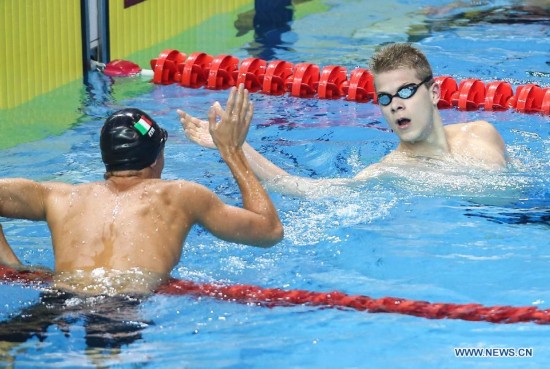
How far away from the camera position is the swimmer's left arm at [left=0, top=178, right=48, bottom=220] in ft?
12.2

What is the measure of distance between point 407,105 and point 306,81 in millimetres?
2729

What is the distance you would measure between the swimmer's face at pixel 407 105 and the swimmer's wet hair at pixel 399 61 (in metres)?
0.03

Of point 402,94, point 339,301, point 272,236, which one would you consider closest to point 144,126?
point 272,236

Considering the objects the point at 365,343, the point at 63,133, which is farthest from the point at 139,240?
the point at 63,133

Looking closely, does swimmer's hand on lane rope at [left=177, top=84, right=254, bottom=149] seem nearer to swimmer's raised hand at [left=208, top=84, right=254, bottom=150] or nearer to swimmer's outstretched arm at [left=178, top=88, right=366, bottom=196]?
swimmer's raised hand at [left=208, top=84, right=254, bottom=150]

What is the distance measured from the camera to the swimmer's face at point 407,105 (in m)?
4.98

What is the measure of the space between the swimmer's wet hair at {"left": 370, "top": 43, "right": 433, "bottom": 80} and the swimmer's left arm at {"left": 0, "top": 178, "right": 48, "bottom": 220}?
197cm

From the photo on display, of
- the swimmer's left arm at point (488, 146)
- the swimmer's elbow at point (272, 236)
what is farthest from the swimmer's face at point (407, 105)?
the swimmer's elbow at point (272, 236)

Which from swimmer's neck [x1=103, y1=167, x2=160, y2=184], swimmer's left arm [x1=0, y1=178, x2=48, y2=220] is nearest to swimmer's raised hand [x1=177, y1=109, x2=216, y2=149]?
swimmer's neck [x1=103, y1=167, x2=160, y2=184]

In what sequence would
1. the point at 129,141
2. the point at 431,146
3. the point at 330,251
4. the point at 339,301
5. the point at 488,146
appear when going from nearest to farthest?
1. the point at 129,141
2. the point at 339,301
3. the point at 330,251
4. the point at 431,146
5. the point at 488,146

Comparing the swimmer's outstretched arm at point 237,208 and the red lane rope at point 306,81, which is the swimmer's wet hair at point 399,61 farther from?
the red lane rope at point 306,81

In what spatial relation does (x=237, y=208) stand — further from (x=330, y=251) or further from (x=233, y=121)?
(x=330, y=251)

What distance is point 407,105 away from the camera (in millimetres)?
4973

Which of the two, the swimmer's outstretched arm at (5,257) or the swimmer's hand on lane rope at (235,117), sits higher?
the swimmer's hand on lane rope at (235,117)
